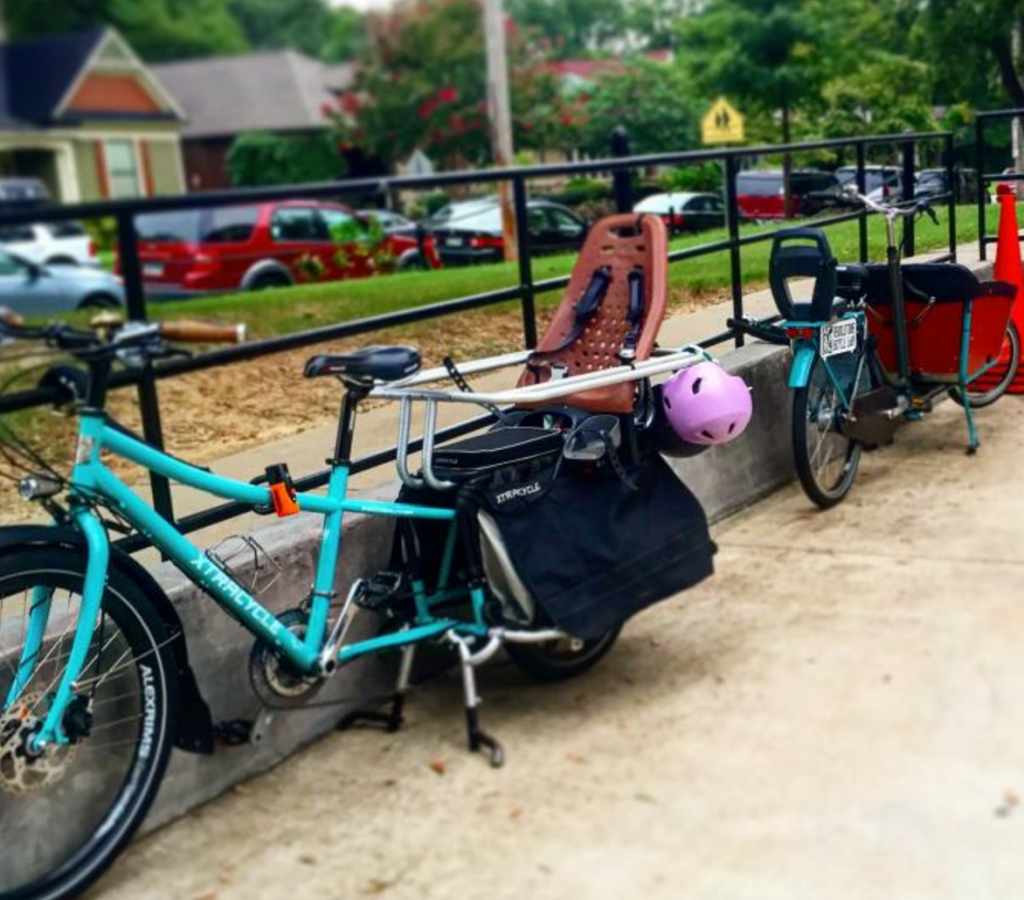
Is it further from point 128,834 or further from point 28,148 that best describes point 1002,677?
point 28,148

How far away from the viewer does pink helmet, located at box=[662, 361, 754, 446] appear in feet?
15.7

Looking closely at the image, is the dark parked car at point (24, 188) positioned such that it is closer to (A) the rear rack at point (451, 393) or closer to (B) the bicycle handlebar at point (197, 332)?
(A) the rear rack at point (451, 393)

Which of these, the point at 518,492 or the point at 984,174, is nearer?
the point at 518,492

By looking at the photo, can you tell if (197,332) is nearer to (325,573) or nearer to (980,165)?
(325,573)

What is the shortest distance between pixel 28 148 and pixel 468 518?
16.3m

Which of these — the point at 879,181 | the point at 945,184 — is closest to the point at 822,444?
the point at 879,181

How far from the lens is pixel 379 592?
165 inches

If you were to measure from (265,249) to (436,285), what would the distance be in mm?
5404

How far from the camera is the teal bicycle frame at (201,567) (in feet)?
11.4

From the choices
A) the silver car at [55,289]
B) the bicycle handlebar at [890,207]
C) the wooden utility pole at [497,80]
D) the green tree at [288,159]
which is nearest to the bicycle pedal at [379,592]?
the bicycle handlebar at [890,207]

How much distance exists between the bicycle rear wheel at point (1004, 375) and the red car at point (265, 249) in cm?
780

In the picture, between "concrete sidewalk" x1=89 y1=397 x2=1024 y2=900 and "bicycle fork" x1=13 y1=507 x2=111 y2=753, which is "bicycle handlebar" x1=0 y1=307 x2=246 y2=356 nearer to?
"bicycle fork" x1=13 y1=507 x2=111 y2=753

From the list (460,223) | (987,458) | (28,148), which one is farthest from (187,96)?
(987,458)

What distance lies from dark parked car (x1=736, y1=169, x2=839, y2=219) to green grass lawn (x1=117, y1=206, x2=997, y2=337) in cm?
18
